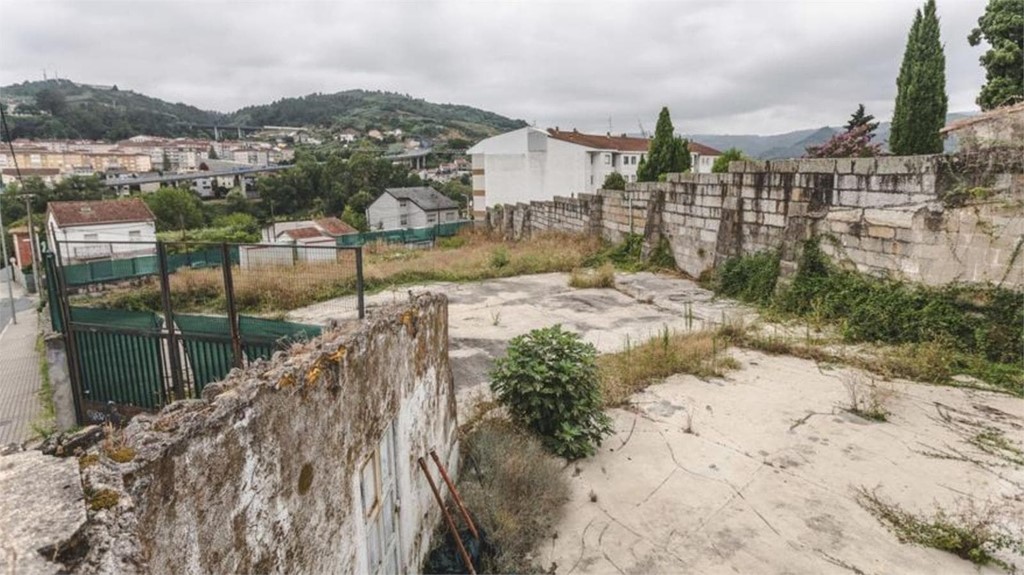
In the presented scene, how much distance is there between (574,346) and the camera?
16.8 ft

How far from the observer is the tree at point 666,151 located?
74.3 feet

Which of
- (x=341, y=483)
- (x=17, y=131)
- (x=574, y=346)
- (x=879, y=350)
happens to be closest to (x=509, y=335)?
(x=574, y=346)

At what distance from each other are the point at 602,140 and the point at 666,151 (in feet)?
73.9

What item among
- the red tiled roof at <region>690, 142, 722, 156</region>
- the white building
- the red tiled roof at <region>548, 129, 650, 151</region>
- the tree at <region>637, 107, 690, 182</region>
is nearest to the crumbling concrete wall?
the tree at <region>637, 107, 690, 182</region>

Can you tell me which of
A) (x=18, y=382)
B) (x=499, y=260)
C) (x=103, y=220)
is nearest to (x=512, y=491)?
(x=499, y=260)

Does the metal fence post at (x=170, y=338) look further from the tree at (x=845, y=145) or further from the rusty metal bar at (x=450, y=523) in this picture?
the tree at (x=845, y=145)

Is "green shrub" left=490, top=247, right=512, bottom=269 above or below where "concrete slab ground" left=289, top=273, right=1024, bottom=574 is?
above

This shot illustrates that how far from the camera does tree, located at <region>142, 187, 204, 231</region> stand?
1779 inches

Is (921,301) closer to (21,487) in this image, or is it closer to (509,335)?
(509,335)

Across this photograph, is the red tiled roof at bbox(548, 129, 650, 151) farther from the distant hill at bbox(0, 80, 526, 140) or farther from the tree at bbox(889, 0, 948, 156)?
the distant hill at bbox(0, 80, 526, 140)

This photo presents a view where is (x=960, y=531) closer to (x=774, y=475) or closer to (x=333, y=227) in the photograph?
(x=774, y=475)

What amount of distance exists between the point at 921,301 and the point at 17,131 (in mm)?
108012

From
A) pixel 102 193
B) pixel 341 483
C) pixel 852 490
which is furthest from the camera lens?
pixel 102 193

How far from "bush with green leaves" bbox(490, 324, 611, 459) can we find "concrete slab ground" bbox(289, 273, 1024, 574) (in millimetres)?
242
